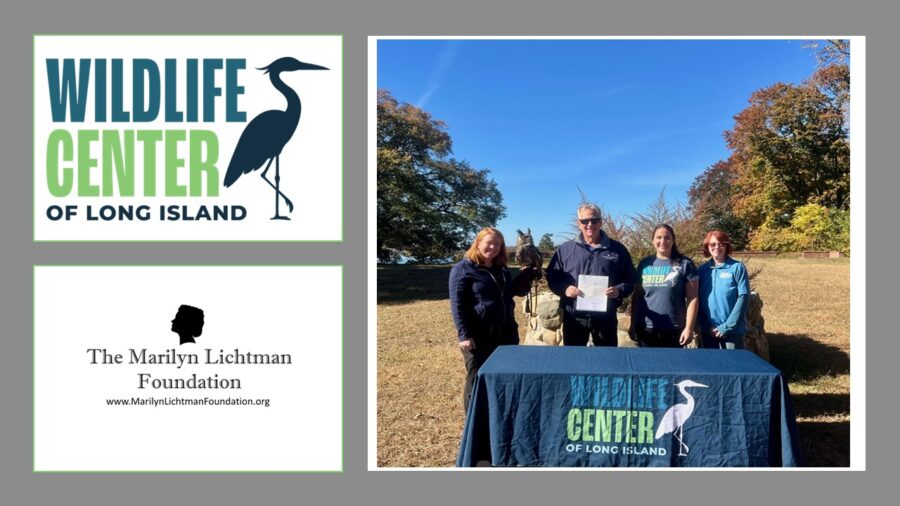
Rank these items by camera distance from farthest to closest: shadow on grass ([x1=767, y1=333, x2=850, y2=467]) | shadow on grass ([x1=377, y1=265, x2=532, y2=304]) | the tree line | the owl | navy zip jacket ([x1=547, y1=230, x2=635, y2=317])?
shadow on grass ([x1=377, y1=265, x2=532, y2=304]) → the tree line → the owl → shadow on grass ([x1=767, y1=333, x2=850, y2=467]) → navy zip jacket ([x1=547, y1=230, x2=635, y2=317])

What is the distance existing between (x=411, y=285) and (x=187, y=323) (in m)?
6.99

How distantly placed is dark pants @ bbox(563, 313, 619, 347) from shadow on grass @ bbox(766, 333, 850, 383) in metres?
2.28

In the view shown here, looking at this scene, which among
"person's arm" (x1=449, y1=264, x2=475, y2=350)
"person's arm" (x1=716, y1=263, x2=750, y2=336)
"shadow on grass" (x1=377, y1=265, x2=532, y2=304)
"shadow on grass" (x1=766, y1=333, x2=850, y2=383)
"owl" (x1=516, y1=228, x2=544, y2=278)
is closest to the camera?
"person's arm" (x1=449, y1=264, x2=475, y2=350)

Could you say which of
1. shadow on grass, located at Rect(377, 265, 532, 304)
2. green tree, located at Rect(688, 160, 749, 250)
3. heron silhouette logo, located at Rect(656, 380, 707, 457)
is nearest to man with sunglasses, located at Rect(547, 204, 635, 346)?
heron silhouette logo, located at Rect(656, 380, 707, 457)

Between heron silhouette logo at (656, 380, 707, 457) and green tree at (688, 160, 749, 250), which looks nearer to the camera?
heron silhouette logo at (656, 380, 707, 457)

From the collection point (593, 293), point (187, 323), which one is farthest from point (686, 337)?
point (187, 323)

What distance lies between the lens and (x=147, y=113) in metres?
3.42

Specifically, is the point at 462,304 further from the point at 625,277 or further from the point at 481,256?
the point at 625,277

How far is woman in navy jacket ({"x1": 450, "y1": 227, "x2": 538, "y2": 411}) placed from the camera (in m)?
3.12

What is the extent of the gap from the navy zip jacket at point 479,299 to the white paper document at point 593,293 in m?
0.51

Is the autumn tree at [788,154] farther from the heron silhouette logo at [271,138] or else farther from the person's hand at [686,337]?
the heron silhouette logo at [271,138]

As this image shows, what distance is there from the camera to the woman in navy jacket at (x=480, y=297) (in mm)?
3117

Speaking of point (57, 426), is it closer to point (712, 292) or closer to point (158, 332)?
point (158, 332)

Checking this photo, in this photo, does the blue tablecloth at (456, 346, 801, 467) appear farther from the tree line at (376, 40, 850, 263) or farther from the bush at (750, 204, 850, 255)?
the bush at (750, 204, 850, 255)
